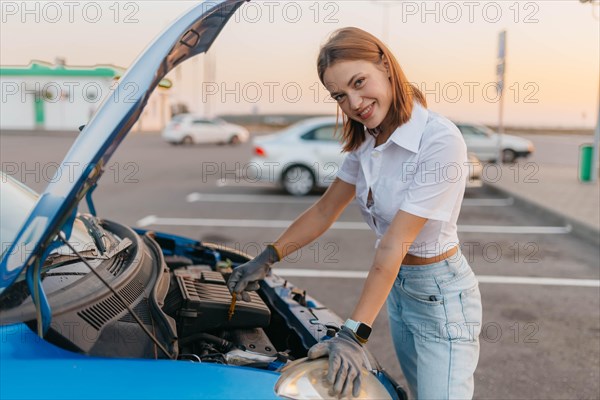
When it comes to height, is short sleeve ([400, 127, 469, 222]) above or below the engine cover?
above

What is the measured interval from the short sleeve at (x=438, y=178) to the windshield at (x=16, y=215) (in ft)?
4.00

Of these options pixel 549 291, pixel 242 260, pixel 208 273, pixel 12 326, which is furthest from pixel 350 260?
pixel 12 326

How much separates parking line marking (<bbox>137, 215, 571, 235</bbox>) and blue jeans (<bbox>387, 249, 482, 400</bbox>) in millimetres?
5862

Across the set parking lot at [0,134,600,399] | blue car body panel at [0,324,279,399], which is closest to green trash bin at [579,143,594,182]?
parking lot at [0,134,600,399]

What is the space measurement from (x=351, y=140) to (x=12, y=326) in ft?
4.31

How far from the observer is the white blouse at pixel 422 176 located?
1817 millimetres

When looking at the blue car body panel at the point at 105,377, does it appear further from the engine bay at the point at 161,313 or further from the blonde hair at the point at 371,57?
the blonde hair at the point at 371,57

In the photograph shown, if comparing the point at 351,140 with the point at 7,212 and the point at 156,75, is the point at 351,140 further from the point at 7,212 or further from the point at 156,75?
the point at 7,212

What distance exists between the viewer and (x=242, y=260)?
3035mm

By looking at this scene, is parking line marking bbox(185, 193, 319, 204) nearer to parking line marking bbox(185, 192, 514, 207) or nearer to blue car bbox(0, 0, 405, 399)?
parking line marking bbox(185, 192, 514, 207)

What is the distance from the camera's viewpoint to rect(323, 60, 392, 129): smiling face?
1.82 m

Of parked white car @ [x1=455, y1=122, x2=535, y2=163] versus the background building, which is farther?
parked white car @ [x1=455, y1=122, x2=535, y2=163]

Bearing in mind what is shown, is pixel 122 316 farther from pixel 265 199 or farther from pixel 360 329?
pixel 265 199

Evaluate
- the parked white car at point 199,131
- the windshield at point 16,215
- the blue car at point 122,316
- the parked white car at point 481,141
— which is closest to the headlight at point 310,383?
the blue car at point 122,316
